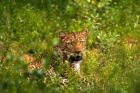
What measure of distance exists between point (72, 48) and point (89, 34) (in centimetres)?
180

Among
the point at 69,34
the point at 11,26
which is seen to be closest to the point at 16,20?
the point at 11,26

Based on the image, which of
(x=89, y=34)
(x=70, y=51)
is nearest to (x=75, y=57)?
(x=70, y=51)

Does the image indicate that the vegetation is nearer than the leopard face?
Yes

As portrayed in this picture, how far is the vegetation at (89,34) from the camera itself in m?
6.55

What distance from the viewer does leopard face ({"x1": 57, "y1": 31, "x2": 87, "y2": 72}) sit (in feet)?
24.1

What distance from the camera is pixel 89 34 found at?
364 inches

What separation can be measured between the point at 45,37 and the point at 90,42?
2.52ft

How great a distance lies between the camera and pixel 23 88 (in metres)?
4.68

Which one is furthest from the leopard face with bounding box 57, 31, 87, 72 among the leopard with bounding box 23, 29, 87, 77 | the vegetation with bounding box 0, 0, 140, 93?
the vegetation with bounding box 0, 0, 140, 93

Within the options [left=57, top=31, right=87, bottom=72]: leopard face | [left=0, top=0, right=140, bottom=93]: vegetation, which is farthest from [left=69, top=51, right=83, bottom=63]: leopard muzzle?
[left=0, top=0, right=140, bottom=93]: vegetation

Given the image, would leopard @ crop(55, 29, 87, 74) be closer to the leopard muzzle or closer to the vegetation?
the leopard muzzle

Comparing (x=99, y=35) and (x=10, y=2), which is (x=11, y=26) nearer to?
(x=10, y=2)

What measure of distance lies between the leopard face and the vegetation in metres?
0.16

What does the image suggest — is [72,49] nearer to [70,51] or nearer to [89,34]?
[70,51]
